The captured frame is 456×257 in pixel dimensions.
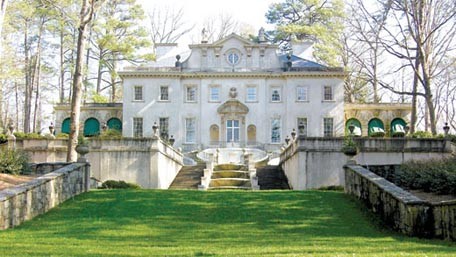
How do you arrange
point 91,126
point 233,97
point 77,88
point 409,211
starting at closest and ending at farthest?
point 409,211, point 77,88, point 233,97, point 91,126

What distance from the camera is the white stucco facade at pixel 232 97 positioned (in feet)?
139

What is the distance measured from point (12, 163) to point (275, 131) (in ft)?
89.8

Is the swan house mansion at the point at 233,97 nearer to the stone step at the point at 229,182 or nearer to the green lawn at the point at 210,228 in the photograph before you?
the stone step at the point at 229,182

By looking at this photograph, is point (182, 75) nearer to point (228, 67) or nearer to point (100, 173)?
point (228, 67)

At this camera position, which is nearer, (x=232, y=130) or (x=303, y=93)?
(x=303, y=93)

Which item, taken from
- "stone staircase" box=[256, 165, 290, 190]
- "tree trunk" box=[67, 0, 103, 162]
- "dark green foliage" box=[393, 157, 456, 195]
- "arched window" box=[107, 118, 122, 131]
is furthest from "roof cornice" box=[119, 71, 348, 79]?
"dark green foliage" box=[393, 157, 456, 195]

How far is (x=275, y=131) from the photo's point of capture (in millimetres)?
42625

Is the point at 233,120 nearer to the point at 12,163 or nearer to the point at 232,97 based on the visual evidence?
the point at 232,97

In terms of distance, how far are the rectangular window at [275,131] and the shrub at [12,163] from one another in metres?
26.3

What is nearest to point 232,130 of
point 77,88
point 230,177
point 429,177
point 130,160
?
point 230,177

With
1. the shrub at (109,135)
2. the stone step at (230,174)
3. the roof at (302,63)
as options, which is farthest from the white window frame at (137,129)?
the stone step at (230,174)

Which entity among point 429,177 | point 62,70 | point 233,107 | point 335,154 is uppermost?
point 62,70

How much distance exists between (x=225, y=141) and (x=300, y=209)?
28.3 m

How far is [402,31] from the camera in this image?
29.8 m
